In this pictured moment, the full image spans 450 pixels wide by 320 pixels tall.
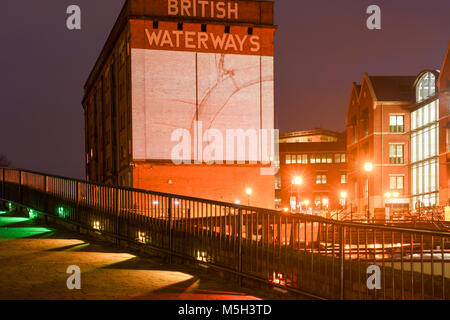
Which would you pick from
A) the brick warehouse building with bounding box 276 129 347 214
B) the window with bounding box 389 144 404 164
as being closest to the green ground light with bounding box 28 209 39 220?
the window with bounding box 389 144 404 164

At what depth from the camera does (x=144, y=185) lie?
4188cm

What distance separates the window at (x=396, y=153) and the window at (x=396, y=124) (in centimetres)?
191

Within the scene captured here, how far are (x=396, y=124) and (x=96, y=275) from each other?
5663 centimetres

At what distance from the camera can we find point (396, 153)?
59.7 m

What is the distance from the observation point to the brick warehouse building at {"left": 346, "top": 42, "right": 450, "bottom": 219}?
50.8 meters

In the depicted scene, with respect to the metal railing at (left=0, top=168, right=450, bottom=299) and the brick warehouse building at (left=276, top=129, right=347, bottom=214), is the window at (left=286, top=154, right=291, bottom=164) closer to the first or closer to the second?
the brick warehouse building at (left=276, top=129, right=347, bottom=214)

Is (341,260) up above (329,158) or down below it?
below

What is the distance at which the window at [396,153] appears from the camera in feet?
196

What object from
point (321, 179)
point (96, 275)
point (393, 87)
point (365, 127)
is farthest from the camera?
point (321, 179)

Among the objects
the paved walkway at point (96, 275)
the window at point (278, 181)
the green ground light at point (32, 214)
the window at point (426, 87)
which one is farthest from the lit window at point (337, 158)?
the paved walkway at point (96, 275)

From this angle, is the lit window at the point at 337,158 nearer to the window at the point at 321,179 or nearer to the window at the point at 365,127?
the window at the point at 321,179

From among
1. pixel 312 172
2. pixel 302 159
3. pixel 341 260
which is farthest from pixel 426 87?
pixel 341 260

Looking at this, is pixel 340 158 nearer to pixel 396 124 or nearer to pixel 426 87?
pixel 396 124

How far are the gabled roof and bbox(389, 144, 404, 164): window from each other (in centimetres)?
553
